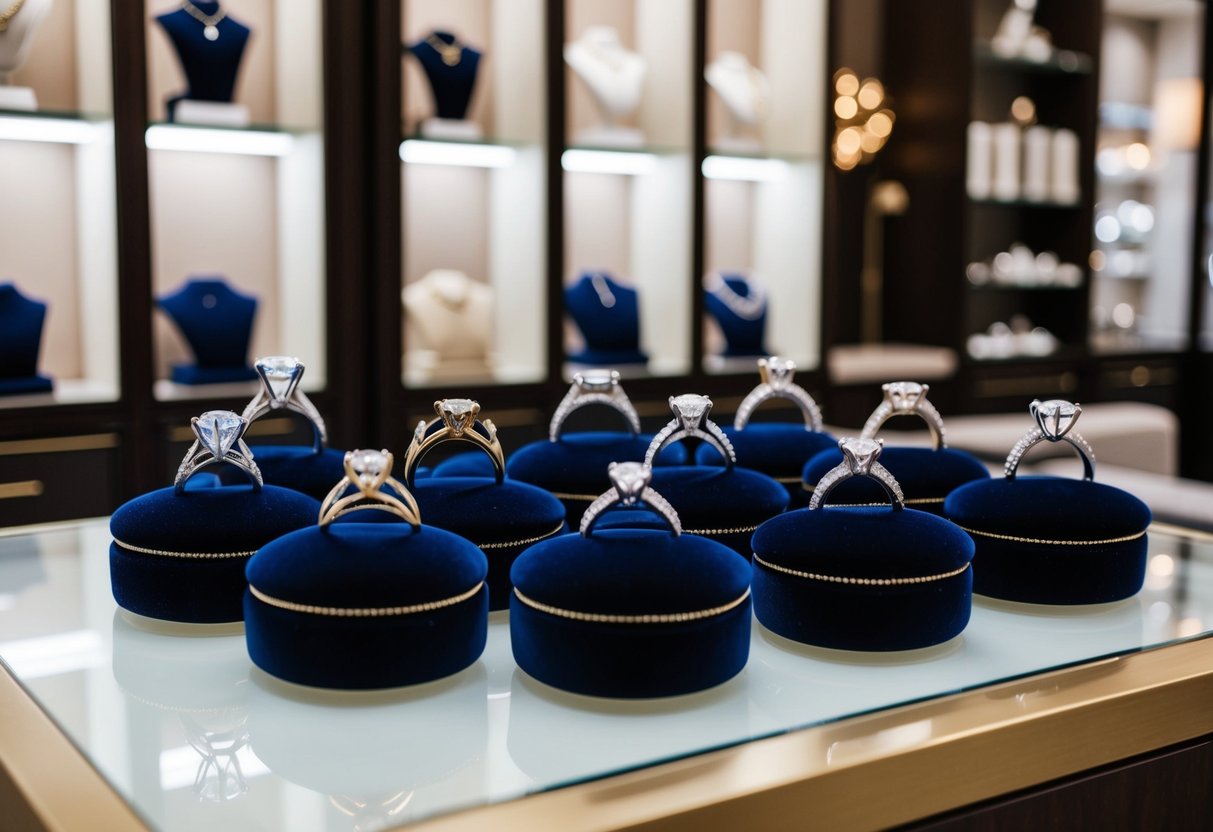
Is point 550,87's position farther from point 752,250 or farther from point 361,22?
point 752,250

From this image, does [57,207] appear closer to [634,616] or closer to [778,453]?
[778,453]

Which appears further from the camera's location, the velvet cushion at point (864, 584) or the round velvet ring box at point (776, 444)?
the round velvet ring box at point (776, 444)

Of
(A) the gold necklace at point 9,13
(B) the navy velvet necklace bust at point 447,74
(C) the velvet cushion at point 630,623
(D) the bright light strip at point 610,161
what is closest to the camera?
(C) the velvet cushion at point 630,623

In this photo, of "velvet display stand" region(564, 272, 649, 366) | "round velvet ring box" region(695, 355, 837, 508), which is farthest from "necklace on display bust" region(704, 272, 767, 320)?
"round velvet ring box" region(695, 355, 837, 508)

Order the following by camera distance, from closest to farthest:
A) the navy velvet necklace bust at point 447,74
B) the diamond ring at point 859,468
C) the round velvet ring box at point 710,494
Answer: the diamond ring at point 859,468 < the round velvet ring box at point 710,494 < the navy velvet necklace bust at point 447,74

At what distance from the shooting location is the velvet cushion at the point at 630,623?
0.74m

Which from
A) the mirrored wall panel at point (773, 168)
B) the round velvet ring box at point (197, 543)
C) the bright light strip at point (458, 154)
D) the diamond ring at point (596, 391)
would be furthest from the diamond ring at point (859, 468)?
the mirrored wall panel at point (773, 168)

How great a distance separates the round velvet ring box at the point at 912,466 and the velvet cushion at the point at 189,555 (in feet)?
1.64

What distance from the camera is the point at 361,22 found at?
3059 mm

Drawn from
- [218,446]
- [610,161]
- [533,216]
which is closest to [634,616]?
[218,446]

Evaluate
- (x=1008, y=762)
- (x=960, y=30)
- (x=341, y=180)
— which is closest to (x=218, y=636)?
(x=1008, y=762)

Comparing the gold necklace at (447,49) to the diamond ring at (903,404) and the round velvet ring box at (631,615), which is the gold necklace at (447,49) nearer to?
the diamond ring at (903,404)

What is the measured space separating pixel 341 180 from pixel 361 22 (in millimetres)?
416

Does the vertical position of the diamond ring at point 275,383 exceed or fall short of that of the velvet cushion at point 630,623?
it exceeds it
